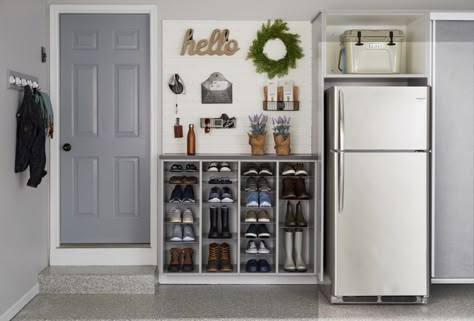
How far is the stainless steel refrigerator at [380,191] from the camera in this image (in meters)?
4.05

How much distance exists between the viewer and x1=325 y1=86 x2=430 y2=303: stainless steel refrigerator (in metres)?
4.05

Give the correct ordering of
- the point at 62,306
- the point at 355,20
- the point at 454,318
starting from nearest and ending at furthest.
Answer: the point at 454,318
the point at 62,306
the point at 355,20

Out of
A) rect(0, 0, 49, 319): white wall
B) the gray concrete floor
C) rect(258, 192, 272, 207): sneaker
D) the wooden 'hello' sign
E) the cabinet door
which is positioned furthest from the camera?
the wooden 'hello' sign

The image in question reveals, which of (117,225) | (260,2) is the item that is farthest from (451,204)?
(117,225)

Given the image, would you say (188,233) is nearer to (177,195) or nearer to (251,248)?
(177,195)

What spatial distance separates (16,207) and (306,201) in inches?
81.4

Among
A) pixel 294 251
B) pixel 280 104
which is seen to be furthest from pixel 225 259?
pixel 280 104

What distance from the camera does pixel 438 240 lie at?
4242 millimetres

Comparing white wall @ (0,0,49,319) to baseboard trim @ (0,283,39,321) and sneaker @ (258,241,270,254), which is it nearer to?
baseboard trim @ (0,283,39,321)

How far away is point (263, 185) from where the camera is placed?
458 cm

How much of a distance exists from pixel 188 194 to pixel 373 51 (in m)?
1.64

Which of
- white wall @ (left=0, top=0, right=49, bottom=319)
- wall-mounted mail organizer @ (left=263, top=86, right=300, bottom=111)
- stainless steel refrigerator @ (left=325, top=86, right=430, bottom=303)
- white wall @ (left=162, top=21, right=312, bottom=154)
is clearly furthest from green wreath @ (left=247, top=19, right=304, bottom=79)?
white wall @ (left=0, top=0, right=49, bottom=319)

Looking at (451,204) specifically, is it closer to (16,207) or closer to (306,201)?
(306,201)

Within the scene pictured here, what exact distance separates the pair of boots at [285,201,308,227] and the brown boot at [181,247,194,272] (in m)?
0.73
